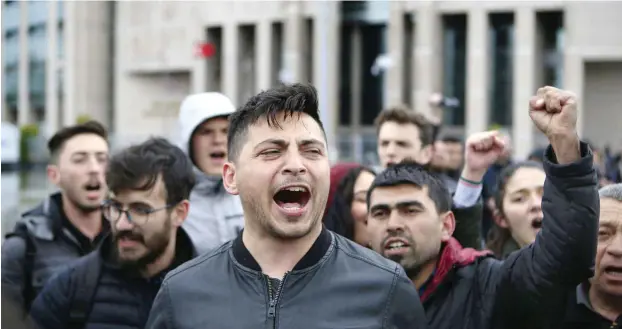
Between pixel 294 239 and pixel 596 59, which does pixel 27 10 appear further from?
pixel 294 239

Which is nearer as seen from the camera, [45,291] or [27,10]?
[45,291]

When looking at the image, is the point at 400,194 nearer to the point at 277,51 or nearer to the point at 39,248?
the point at 39,248

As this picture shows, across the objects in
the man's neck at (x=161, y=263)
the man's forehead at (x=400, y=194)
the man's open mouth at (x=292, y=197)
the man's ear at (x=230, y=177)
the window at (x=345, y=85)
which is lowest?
the man's neck at (x=161, y=263)

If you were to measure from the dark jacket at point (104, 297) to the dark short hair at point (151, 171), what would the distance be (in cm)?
29

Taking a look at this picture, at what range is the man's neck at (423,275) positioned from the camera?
3713mm

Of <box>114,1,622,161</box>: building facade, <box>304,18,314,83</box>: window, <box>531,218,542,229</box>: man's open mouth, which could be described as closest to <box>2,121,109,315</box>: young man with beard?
<box>531,218,542,229</box>: man's open mouth

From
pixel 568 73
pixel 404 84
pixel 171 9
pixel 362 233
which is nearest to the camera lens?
pixel 362 233

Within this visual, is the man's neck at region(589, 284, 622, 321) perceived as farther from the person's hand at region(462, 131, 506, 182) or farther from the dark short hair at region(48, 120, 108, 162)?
the dark short hair at region(48, 120, 108, 162)

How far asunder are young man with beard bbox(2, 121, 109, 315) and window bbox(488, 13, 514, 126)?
126 feet

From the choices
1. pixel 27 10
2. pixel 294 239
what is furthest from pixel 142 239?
pixel 27 10

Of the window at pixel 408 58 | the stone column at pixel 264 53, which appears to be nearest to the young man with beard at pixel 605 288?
the window at pixel 408 58

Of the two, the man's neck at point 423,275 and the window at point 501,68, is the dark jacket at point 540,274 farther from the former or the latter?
the window at point 501,68

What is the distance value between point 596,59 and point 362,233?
119 feet

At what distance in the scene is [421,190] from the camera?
395cm
